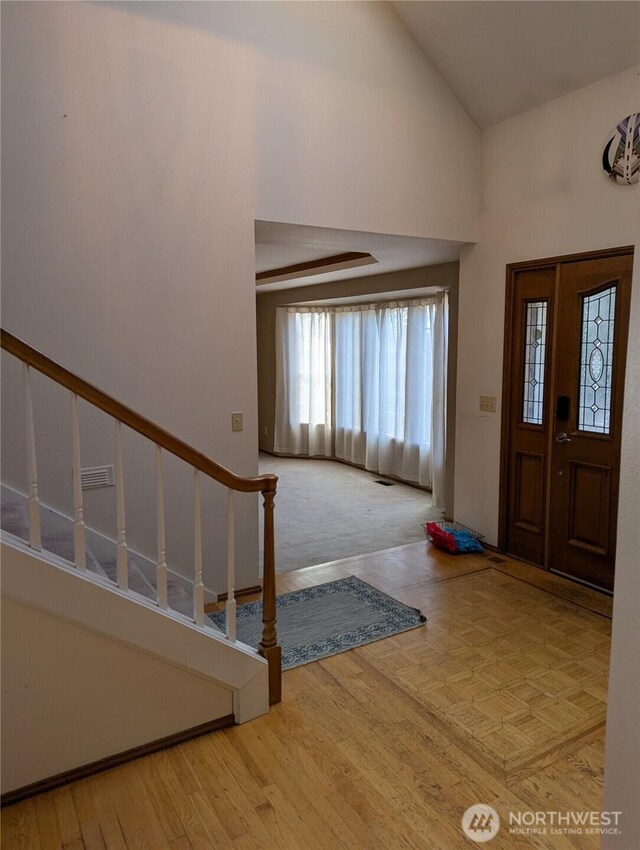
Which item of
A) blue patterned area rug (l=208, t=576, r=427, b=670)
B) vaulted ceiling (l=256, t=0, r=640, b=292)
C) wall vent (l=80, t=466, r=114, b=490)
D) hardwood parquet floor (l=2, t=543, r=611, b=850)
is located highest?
vaulted ceiling (l=256, t=0, r=640, b=292)

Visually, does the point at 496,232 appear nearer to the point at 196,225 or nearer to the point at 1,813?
the point at 196,225

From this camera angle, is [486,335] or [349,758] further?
[486,335]

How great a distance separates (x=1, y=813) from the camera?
193 cm

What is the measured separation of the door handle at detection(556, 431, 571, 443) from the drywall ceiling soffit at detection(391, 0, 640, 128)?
6.68 feet

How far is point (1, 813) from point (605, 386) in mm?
3426

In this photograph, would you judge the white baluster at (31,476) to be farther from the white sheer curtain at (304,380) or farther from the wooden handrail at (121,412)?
the white sheer curtain at (304,380)

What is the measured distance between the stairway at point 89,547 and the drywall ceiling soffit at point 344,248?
193 cm

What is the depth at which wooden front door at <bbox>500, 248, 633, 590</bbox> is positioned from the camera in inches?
136

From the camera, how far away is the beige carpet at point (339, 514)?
449 centimetres

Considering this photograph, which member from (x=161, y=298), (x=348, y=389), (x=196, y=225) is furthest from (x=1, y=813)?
(x=348, y=389)

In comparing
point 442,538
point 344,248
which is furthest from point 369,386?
point 442,538

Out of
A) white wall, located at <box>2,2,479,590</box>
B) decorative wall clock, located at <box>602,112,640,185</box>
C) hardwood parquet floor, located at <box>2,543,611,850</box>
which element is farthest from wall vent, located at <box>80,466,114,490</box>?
decorative wall clock, located at <box>602,112,640,185</box>

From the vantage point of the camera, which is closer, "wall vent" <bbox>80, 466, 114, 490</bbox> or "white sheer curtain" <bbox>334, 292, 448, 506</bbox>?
"wall vent" <bbox>80, 466, 114, 490</bbox>
